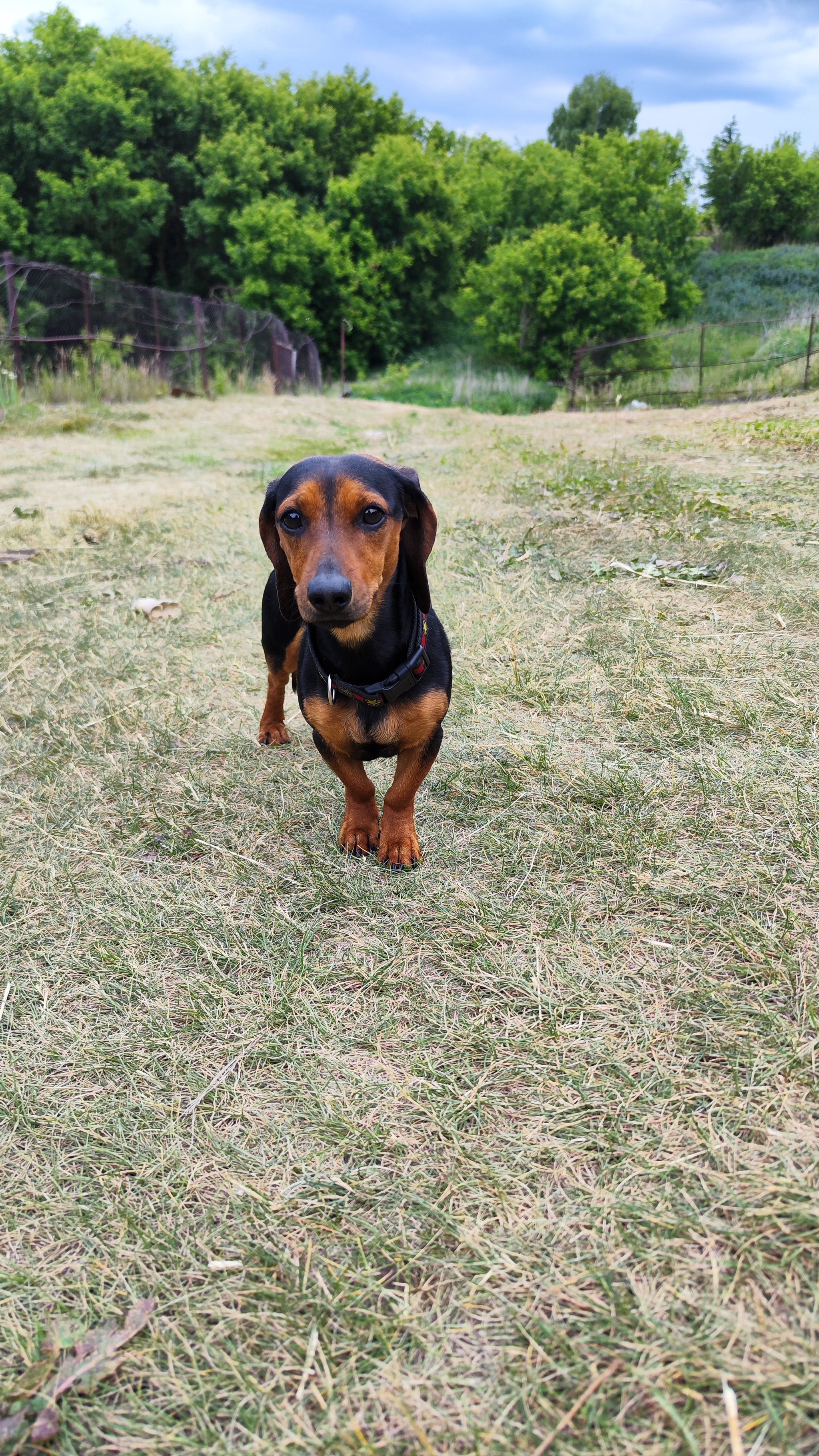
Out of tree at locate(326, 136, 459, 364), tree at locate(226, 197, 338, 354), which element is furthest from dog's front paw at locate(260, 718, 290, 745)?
tree at locate(326, 136, 459, 364)

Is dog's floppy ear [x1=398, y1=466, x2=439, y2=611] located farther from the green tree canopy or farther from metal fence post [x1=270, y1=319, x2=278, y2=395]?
the green tree canopy

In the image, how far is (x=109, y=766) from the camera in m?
3.30

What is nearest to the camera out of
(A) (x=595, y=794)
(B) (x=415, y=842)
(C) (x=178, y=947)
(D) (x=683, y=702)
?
(C) (x=178, y=947)

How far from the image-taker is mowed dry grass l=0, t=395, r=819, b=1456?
1.24m

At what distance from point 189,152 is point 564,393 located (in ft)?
64.8

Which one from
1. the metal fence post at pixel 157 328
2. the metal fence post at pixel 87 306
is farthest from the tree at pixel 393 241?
the metal fence post at pixel 87 306

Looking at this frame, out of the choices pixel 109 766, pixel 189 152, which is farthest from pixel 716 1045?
pixel 189 152

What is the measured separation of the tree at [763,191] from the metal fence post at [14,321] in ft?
112

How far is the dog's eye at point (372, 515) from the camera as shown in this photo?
2.22m

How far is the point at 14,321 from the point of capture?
1337 centimetres

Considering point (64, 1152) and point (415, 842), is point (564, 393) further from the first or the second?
point (64, 1152)

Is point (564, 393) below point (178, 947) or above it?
above

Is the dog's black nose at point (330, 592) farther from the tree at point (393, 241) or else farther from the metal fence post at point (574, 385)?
the tree at point (393, 241)

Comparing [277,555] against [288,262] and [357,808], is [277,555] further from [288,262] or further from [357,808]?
[288,262]
